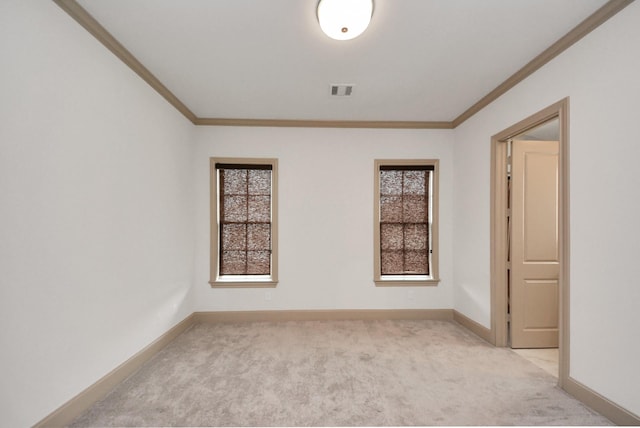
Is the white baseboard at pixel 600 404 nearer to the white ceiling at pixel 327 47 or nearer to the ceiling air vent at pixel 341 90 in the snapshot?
the white ceiling at pixel 327 47

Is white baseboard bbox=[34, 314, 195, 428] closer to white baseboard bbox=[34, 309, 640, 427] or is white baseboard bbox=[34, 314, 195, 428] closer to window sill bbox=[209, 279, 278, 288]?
white baseboard bbox=[34, 309, 640, 427]

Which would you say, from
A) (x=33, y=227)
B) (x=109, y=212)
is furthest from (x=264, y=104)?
(x=33, y=227)

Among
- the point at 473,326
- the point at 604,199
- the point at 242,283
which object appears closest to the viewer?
the point at 604,199

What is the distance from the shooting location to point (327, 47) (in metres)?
2.57

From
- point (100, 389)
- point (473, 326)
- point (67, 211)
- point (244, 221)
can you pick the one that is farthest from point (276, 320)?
point (67, 211)

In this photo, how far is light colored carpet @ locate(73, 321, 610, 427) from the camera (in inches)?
85.2

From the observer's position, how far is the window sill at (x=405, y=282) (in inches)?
175

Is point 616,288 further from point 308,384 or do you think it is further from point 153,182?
point 153,182

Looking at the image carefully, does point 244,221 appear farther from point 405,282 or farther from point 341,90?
point 405,282

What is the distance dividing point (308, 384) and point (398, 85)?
313 centimetres

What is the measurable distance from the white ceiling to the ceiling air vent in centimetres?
7

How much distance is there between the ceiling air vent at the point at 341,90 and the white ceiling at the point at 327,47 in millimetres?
68

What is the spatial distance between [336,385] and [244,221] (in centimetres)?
266

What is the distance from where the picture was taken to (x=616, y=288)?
2.08 meters
